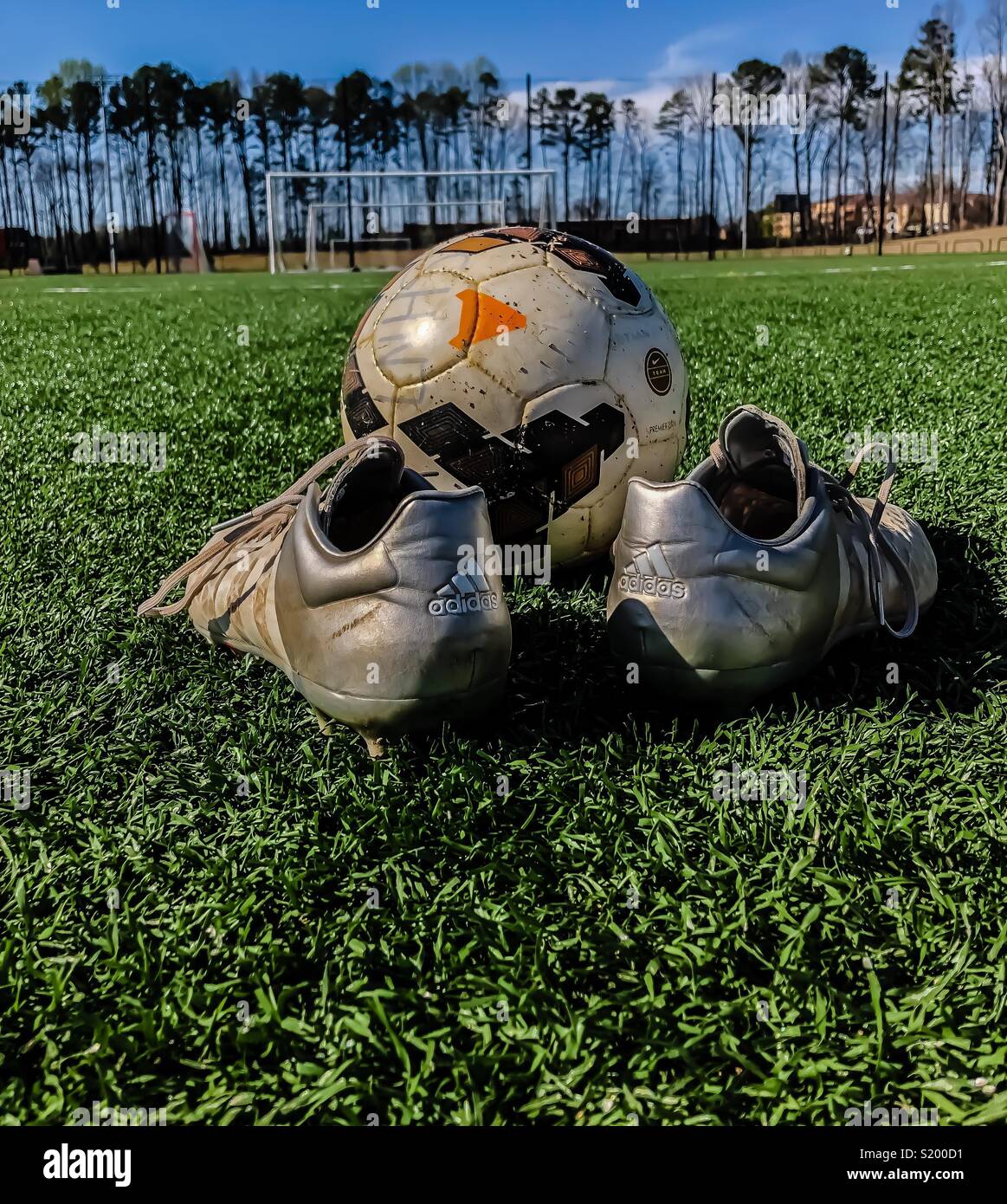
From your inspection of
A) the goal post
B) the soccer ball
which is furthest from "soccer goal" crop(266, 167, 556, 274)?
the soccer ball

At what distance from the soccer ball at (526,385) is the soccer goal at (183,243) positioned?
51.3m

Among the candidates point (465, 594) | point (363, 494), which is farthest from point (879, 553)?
point (363, 494)

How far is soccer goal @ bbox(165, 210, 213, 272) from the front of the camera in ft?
169

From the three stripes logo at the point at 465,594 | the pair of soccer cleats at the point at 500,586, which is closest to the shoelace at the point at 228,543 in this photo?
the pair of soccer cleats at the point at 500,586

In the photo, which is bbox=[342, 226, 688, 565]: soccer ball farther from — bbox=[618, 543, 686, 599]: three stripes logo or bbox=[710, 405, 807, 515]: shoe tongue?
bbox=[618, 543, 686, 599]: three stripes logo

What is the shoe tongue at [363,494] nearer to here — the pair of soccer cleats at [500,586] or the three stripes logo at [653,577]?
the pair of soccer cleats at [500,586]

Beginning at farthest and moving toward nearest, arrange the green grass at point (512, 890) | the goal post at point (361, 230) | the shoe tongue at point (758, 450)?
the goal post at point (361, 230)
the shoe tongue at point (758, 450)
the green grass at point (512, 890)

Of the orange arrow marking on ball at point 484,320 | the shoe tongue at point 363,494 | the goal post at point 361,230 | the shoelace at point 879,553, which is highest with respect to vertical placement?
the goal post at point 361,230

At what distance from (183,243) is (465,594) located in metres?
56.8

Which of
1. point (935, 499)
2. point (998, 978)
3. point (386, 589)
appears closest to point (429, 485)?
point (386, 589)

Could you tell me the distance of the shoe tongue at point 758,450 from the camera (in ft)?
8.57

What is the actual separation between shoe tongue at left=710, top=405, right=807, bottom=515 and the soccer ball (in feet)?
1.17
